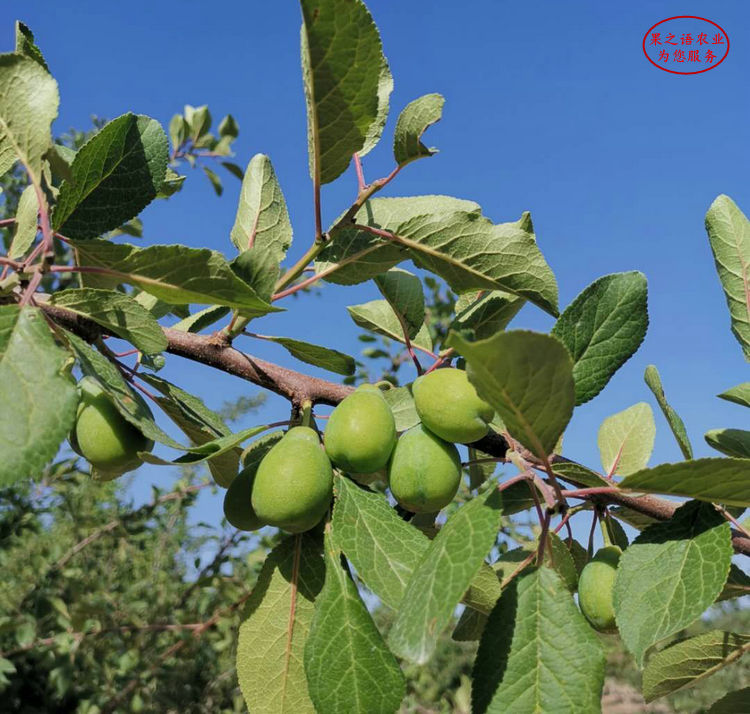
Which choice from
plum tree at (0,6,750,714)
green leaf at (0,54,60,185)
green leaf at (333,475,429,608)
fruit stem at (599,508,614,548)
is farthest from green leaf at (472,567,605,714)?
green leaf at (0,54,60,185)

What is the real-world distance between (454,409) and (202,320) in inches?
22.4

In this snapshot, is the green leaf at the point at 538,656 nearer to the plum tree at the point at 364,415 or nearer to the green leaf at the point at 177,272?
the plum tree at the point at 364,415

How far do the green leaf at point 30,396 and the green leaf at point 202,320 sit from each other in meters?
0.47

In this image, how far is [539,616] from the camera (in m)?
0.83

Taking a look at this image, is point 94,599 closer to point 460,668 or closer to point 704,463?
point 460,668

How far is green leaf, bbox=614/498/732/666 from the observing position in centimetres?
83

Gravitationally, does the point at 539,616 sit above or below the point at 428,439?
below

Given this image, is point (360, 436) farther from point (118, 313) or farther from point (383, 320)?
point (383, 320)

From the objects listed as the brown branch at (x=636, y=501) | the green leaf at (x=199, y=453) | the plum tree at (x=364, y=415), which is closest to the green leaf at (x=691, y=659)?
the plum tree at (x=364, y=415)

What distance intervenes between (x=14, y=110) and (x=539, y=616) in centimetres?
92

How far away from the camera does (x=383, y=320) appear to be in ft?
4.66

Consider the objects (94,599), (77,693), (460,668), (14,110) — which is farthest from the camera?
(460,668)

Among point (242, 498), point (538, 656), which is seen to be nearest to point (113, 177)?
point (242, 498)

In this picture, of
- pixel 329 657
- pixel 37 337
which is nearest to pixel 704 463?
pixel 329 657
